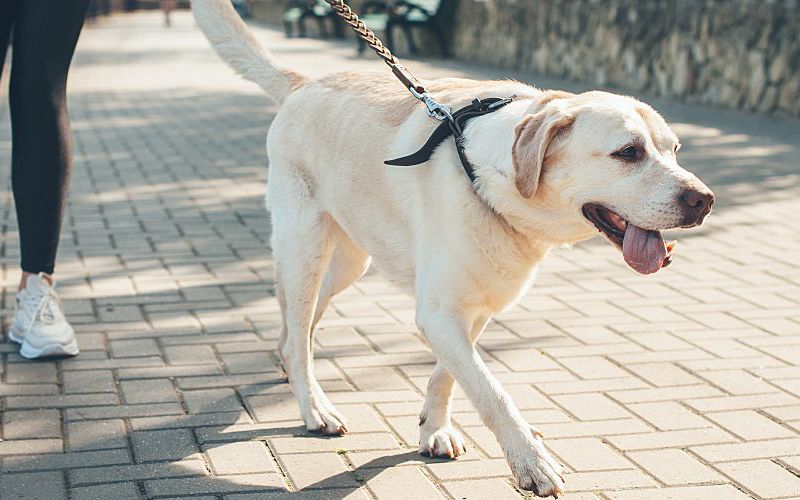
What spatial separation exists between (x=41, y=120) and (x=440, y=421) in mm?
2043

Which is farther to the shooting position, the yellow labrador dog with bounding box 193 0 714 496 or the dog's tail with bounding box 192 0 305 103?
the dog's tail with bounding box 192 0 305 103

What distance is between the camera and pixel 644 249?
3.04 metres

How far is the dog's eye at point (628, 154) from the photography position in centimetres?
303

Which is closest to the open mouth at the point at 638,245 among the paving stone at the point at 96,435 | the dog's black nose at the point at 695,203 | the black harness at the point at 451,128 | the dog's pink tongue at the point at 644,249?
the dog's pink tongue at the point at 644,249

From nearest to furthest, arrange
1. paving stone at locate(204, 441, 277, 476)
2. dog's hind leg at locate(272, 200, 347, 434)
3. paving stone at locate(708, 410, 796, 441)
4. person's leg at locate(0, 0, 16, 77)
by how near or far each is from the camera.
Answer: paving stone at locate(204, 441, 277, 476)
paving stone at locate(708, 410, 796, 441)
dog's hind leg at locate(272, 200, 347, 434)
person's leg at locate(0, 0, 16, 77)

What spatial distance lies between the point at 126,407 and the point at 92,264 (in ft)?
7.46

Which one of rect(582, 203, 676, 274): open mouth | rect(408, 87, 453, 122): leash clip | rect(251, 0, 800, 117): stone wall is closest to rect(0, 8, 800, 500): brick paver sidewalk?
rect(582, 203, 676, 274): open mouth

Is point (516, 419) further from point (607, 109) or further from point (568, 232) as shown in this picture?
point (607, 109)

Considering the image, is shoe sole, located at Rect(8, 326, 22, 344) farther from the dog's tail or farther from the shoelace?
the dog's tail

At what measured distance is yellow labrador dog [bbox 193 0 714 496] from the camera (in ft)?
9.95

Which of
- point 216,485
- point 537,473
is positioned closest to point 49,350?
point 216,485

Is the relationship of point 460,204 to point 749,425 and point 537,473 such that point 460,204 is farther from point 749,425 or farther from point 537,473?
point 749,425

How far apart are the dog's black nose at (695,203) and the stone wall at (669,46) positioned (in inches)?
371

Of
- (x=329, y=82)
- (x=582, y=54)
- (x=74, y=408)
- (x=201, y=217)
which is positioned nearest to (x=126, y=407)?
(x=74, y=408)
